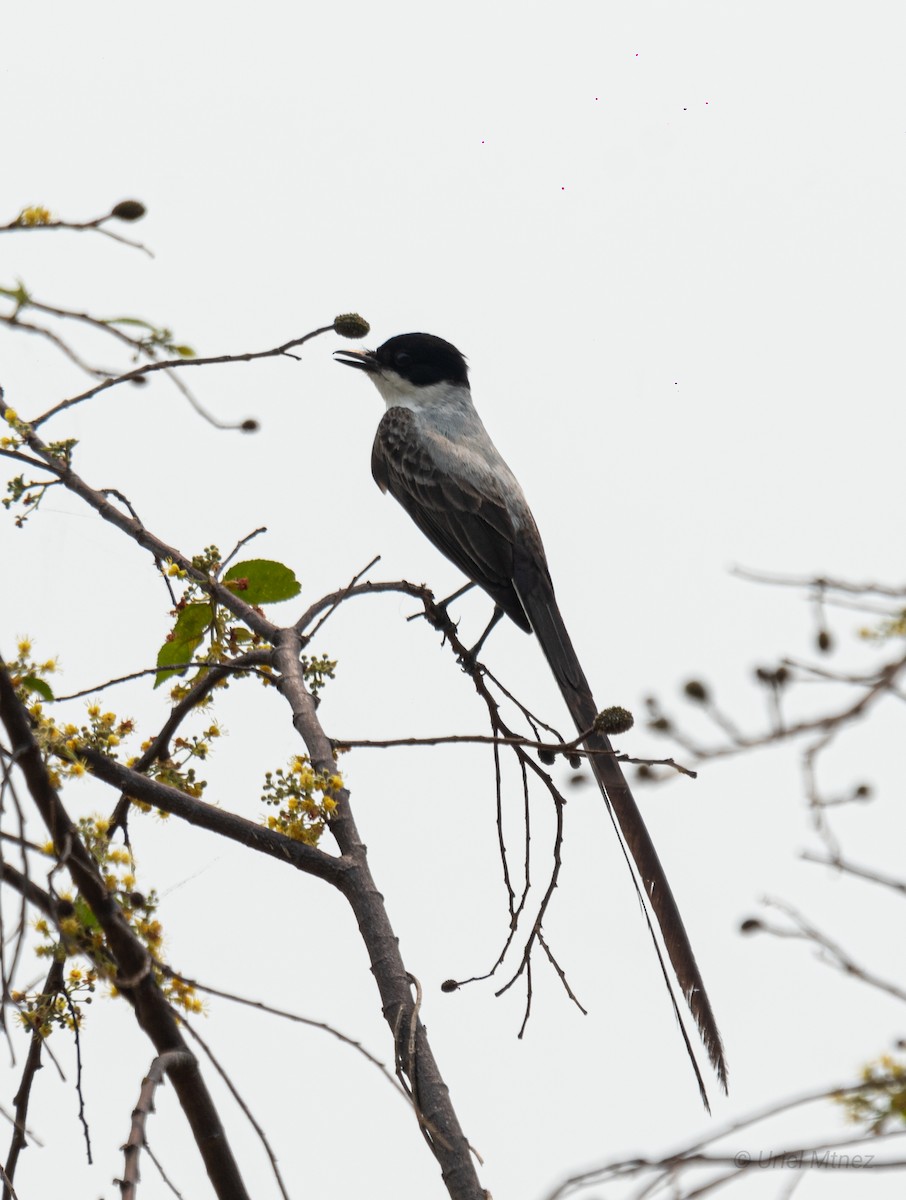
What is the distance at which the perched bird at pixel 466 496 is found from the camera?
15.3 feet

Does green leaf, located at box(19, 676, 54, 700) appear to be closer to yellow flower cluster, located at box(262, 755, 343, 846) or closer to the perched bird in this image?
yellow flower cluster, located at box(262, 755, 343, 846)

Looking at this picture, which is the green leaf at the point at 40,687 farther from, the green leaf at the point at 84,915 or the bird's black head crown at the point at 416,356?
the bird's black head crown at the point at 416,356

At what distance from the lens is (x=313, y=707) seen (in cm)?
271

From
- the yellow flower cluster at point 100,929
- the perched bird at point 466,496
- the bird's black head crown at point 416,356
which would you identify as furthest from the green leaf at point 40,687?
the bird's black head crown at point 416,356

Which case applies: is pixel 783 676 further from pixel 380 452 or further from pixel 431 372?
pixel 431 372

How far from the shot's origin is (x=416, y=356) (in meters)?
6.32

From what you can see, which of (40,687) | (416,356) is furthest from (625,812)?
(416,356)

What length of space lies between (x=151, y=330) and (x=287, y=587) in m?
1.25

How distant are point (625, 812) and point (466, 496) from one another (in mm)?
2180

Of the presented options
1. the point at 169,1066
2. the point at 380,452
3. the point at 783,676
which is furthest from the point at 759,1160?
the point at 380,452

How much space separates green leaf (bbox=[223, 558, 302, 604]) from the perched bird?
1075mm

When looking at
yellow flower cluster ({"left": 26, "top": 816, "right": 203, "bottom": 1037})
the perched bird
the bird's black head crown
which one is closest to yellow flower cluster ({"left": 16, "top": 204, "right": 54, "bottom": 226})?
yellow flower cluster ({"left": 26, "top": 816, "right": 203, "bottom": 1037})

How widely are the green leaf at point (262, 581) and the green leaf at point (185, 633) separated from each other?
11 centimetres

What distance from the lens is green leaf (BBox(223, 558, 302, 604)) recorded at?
2.97 m
